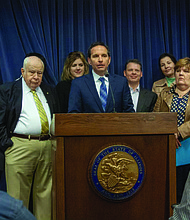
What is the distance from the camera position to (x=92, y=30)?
4.12m

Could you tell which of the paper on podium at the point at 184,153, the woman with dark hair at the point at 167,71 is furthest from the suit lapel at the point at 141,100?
the paper on podium at the point at 184,153

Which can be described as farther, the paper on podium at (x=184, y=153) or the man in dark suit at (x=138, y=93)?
the man in dark suit at (x=138, y=93)

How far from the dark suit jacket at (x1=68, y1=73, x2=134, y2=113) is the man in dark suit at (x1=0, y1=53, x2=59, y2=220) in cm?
56

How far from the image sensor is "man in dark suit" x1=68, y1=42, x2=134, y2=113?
7.80 ft

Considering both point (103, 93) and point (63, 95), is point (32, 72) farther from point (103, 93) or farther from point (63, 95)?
point (103, 93)

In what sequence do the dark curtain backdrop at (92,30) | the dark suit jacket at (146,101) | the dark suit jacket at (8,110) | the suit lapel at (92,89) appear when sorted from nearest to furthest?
the suit lapel at (92,89), the dark suit jacket at (8,110), the dark suit jacket at (146,101), the dark curtain backdrop at (92,30)

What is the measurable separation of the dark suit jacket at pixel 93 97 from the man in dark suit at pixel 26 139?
1.83ft

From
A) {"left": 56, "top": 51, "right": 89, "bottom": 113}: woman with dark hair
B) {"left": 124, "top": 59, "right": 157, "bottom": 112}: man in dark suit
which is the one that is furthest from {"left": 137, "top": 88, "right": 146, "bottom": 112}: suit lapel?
{"left": 56, "top": 51, "right": 89, "bottom": 113}: woman with dark hair

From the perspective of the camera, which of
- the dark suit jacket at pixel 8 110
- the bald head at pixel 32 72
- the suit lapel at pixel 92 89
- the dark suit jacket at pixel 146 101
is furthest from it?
the dark suit jacket at pixel 146 101

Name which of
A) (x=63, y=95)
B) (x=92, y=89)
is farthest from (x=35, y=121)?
(x=92, y=89)

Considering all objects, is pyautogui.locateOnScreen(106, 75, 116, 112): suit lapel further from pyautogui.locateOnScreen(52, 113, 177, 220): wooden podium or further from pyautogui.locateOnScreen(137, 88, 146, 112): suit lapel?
pyautogui.locateOnScreen(137, 88, 146, 112): suit lapel

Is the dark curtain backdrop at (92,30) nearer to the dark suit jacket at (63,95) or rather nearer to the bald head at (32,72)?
the dark suit jacket at (63,95)

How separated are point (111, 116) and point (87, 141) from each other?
0.67 ft

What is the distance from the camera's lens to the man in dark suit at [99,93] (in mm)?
2379
